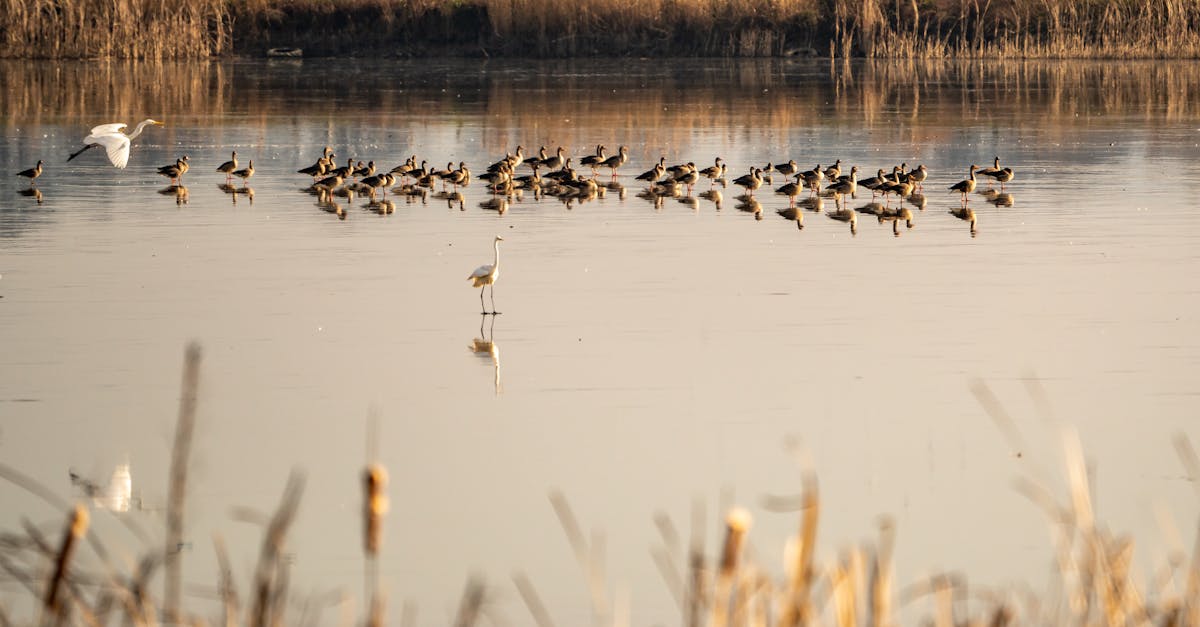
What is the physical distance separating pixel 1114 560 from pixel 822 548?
3782 mm

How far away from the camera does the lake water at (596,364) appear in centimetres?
768

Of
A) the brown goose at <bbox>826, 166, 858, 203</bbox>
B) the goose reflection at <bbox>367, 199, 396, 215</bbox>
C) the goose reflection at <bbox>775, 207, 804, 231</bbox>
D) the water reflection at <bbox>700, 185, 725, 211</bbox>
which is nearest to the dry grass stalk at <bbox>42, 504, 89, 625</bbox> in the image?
the goose reflection at <bbox>775, 207, 804, 231</bbox>

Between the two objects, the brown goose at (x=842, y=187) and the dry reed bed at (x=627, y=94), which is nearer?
the brown goose at (x=842, y=187)

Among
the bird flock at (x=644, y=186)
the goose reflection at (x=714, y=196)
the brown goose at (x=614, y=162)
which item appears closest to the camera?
the bird flock at (x=644, y=186)

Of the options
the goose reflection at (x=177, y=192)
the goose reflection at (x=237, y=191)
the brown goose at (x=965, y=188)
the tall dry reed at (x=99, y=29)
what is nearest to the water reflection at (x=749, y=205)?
the brown goose at (x=965, y=188)

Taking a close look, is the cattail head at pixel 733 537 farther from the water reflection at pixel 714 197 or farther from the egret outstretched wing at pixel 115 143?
Answer: the water reflection at pixel 714 197

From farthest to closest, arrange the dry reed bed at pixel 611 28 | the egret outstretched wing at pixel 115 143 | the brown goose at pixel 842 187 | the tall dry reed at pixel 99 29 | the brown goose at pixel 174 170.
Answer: the dry reed bed at pixel 611 28, the tall dry reed at pixel 99 29, the brown goose at pixel 174 170, the brown goose at pixel 842 187, the egret outstretched wing at pixel 115 143

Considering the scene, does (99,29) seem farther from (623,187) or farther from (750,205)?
(750,205)

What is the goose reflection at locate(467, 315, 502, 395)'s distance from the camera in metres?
10.9

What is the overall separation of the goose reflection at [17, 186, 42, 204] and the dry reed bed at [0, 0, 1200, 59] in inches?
1120

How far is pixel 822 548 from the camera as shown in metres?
7.37

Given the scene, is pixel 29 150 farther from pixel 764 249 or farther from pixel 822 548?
pixel 822 548

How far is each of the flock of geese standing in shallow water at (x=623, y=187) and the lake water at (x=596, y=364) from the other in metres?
0.22

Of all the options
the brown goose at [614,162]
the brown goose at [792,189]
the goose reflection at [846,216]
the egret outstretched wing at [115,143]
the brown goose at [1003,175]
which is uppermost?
the egret outstretched wing at [115,143]
